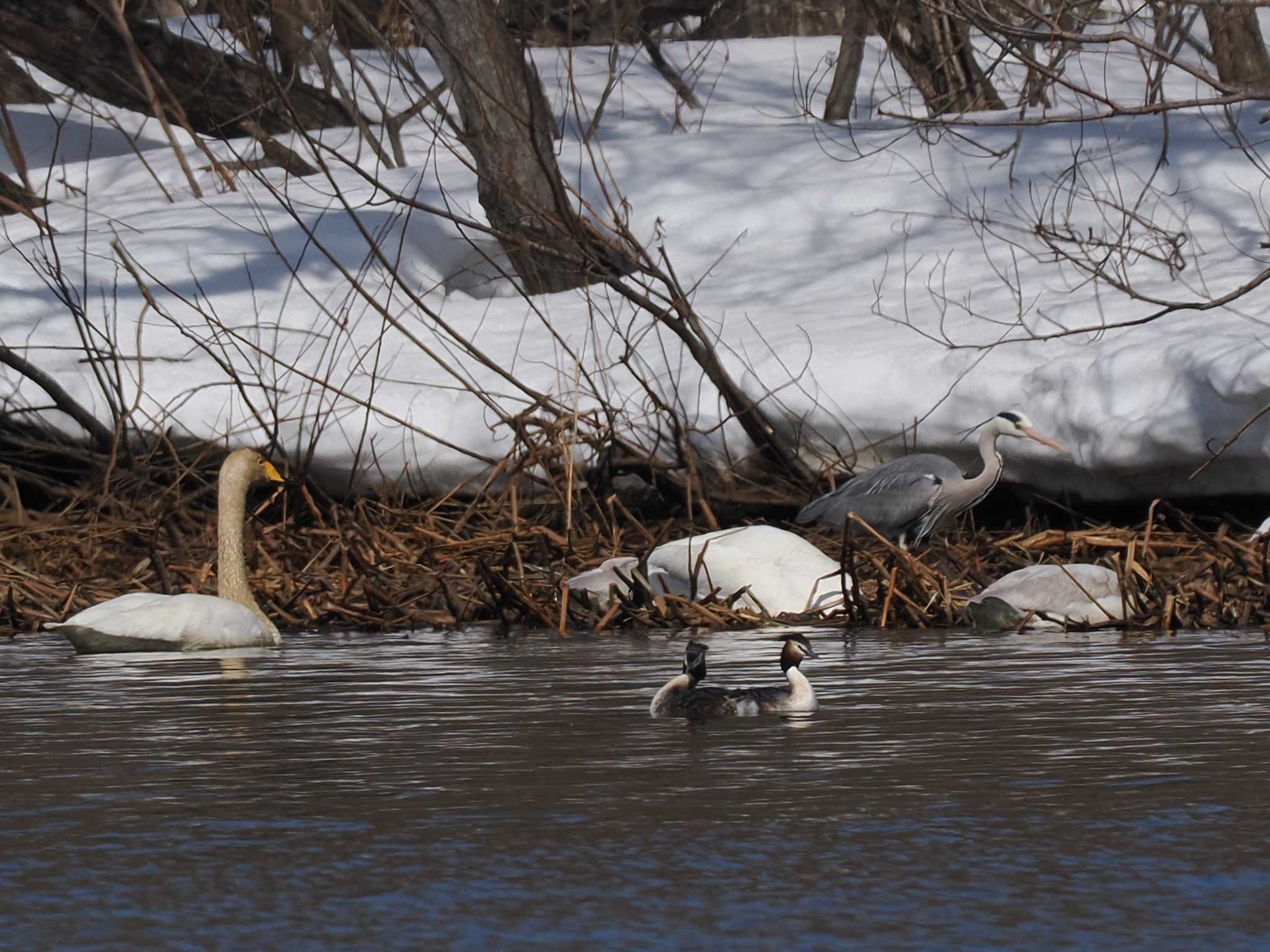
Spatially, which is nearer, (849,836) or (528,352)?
(849,836)

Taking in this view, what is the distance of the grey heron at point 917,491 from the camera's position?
328 inches

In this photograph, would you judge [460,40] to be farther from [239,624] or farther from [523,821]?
[523,821]

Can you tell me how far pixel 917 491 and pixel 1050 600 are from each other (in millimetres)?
1376

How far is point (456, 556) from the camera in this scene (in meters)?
8.58

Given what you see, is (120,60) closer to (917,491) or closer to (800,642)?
(917,491)

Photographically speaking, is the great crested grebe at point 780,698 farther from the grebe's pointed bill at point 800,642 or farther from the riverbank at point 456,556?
the riverbank at point 456,556

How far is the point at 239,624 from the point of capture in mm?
6910

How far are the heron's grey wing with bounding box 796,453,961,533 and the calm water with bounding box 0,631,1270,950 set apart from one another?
7.56 feet

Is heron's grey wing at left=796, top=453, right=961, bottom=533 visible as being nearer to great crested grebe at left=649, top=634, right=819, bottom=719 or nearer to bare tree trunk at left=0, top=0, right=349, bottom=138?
great crested grebe at left=649, top=634, right=819, bottom=719

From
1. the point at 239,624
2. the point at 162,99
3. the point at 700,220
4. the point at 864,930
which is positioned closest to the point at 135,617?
the point at 239,624

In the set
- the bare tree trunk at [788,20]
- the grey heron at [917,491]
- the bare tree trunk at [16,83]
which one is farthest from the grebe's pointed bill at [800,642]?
the bare tree trunk at [788,20]

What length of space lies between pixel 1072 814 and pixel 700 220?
28.9 feet

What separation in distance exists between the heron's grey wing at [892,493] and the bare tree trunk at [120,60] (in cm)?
647

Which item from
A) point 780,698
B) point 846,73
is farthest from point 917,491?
point 846,73
